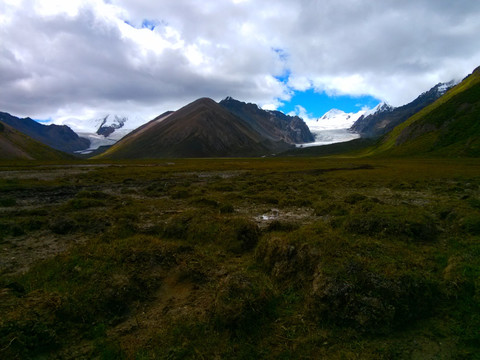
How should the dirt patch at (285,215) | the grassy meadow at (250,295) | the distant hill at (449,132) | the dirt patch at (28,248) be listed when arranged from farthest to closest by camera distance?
1. the distant hill at (449,132)
2. the dirt patch at (285,215)
3. the dirt patch at (28,248)
4. the grassy meadow at (250,295)

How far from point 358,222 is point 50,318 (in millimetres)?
Result: 13969

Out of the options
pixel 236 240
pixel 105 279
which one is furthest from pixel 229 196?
pixel 105 279

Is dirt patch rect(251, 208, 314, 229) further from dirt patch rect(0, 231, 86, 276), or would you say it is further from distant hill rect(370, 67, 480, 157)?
distant hill rect(370, 67, 480, 157)

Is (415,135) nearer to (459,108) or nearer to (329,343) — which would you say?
(459,108)

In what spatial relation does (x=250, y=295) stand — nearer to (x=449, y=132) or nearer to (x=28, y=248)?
(x=28, y=248)

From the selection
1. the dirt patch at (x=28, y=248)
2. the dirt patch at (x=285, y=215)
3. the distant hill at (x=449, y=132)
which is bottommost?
the dirt patch at (x=285, y=215)

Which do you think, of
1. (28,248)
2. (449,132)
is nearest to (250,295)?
(28,248)

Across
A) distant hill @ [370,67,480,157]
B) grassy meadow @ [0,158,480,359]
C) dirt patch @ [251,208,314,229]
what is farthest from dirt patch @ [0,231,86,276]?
distant hill @ [370,67,480,157]

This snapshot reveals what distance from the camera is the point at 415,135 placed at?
6289 inches

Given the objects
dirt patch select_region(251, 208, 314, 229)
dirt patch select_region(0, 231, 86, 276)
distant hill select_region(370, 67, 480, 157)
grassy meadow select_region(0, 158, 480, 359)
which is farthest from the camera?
distant hill select_region(370, 67, 480, 157)

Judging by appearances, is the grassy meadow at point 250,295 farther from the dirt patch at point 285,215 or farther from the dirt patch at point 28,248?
the dirt patch at point 285,215

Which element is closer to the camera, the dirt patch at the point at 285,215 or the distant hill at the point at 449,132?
the dirt patch at the point at 285,215

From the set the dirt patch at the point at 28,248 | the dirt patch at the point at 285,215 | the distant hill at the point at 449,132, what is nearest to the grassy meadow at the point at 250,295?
the dirt patch at the point at 28,248

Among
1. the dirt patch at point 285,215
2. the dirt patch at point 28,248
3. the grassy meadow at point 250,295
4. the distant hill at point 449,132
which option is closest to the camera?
the grassy meadow at point 250,295
